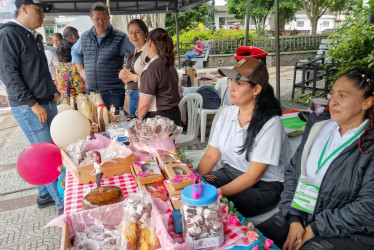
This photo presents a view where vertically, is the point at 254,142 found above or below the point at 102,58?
below

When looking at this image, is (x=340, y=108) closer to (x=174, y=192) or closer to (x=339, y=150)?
(x=339, y=150)

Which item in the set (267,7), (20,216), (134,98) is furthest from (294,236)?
(267,7)

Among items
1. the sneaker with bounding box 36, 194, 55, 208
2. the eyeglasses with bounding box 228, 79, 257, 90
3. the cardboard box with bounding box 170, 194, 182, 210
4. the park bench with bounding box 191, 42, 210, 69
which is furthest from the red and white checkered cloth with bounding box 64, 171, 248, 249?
the park bench with bounding box 191, 42, 210, 69

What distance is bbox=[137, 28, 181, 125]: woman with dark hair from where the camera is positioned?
275 cm

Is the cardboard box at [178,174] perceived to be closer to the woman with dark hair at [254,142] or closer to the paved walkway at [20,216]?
the woman with dark hair at [254,142]

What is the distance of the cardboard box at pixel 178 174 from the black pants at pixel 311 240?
2.04 feet

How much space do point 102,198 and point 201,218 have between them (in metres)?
0.57

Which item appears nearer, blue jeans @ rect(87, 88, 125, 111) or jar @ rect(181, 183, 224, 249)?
jar @ rect(181, 183, 224, 249)

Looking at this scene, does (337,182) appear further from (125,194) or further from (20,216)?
(20,216)

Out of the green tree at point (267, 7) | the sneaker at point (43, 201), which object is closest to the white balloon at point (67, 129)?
the sneaker at point (43, 201)

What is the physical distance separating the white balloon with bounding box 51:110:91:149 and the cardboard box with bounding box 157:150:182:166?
714mm

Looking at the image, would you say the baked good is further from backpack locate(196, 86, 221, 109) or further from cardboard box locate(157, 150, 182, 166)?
backpack locate(196, 86, 221, 109)

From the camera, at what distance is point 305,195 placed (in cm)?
167

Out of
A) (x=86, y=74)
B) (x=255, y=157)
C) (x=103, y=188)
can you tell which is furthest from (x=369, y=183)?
(x=86, y=74)
